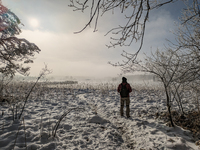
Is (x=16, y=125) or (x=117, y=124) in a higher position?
(x=16, y=125)

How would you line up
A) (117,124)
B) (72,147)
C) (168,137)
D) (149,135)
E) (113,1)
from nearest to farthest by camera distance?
1. (113,1)
2. (72,147)
3. (168,137)
4. (149,135)
5. (117,124)

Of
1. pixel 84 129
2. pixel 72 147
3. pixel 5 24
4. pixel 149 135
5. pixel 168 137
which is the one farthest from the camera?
pixel 5 24

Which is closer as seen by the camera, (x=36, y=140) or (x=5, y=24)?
(x=36, y=140)

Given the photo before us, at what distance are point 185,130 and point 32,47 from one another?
7.47 meters

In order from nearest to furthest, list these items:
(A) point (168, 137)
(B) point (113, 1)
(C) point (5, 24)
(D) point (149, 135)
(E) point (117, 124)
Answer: (B) point (113, 1)
(A) point (168, 137)
(D) point (149, 135)
(E) point (117, 124)
(C) point (5, 24)

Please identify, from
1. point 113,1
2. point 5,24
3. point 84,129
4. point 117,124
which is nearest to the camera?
point 113,1

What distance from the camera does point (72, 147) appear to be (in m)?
2.74

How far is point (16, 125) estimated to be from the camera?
3.42 meters

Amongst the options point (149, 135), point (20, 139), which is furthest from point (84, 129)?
point (149, 135)

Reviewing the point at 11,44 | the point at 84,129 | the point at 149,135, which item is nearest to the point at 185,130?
the point at 149,135

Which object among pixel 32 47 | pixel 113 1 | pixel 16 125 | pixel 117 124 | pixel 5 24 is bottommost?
pixel 117 124

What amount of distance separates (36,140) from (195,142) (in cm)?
430

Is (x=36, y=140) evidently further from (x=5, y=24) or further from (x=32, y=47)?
(x=5, y=24)

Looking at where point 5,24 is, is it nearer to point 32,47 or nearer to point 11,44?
point 11,44
